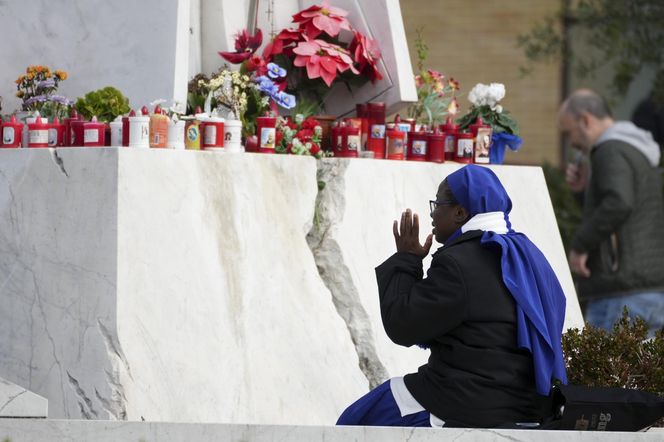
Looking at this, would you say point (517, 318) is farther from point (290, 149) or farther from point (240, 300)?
point (290, 149)

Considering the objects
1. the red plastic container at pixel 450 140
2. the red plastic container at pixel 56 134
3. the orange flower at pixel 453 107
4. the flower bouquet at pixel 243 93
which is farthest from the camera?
the orange flower at pixel 453 107

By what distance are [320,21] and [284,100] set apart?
0.58 metres

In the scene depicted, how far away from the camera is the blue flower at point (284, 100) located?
25.5 feet

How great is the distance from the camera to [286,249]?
7.31 metres

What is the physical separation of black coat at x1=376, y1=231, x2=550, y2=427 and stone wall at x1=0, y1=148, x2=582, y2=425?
1.45 metres

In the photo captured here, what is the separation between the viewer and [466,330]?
5.50 meters

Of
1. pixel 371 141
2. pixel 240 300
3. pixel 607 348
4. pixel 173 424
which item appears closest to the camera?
pixel 173 424

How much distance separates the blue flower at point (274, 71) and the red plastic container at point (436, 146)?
2.89 ft

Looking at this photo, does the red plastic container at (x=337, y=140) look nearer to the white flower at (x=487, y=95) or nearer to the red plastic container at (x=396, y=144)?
the red plastic container at (x=396, y=144)

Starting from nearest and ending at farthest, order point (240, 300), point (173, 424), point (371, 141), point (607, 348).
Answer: point (173, 424), point (607, 348), point (240, 300), point (371, 141)

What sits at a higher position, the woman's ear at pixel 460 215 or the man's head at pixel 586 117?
the man's head at pixel 586 117

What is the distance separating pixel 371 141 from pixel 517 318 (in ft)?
8.92

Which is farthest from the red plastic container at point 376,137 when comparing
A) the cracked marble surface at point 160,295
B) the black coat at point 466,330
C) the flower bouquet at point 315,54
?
the black coat at point 466,330

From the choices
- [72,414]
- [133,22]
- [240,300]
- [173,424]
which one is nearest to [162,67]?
[133,22]
